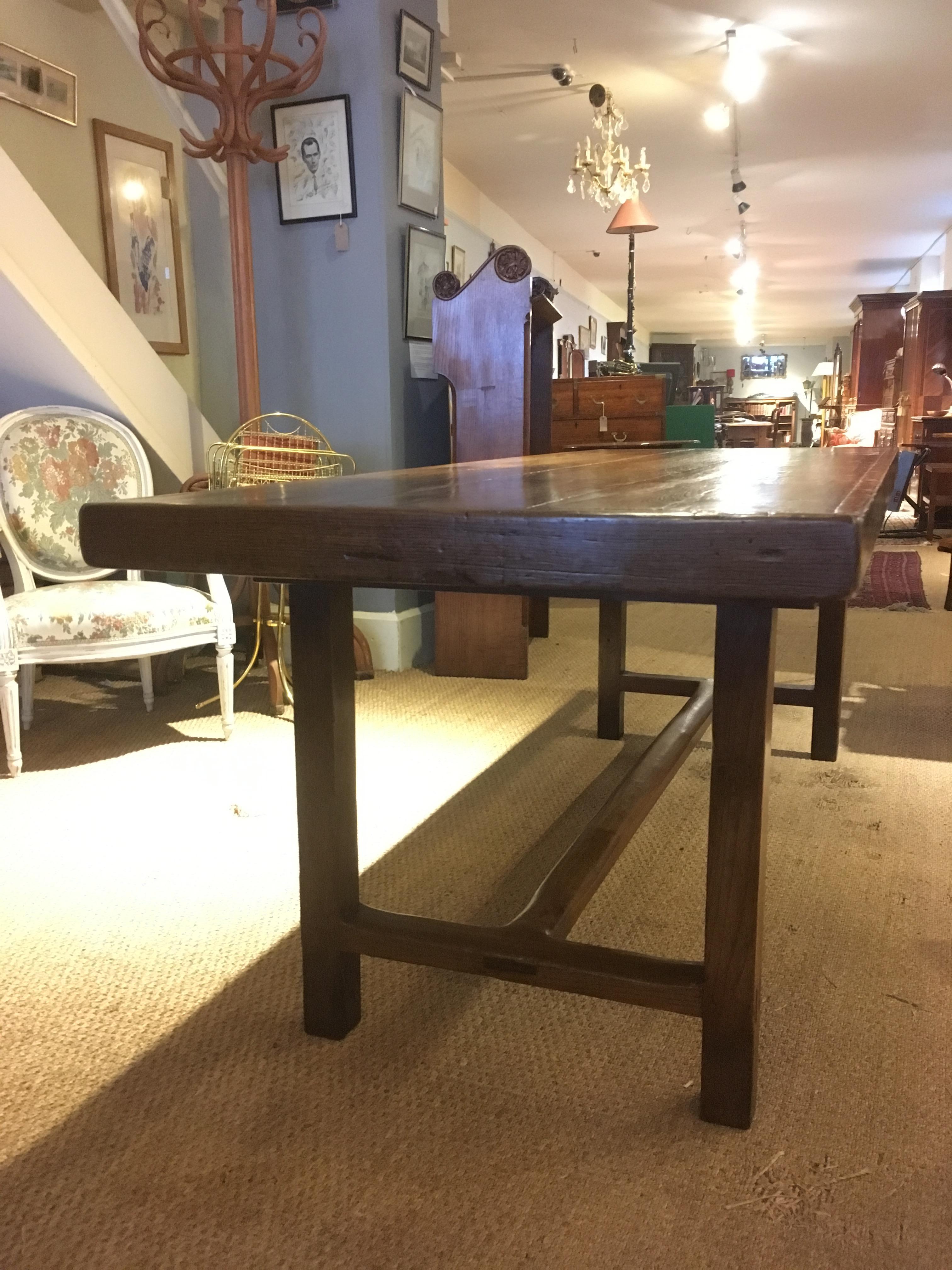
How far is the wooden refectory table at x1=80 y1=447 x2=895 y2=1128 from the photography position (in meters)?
0.74

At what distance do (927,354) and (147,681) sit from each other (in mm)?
8052

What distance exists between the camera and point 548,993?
1.31 meters

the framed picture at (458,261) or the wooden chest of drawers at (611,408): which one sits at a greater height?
the framed picture at (458,261)

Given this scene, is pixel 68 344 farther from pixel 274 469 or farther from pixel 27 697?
pixel 27 697

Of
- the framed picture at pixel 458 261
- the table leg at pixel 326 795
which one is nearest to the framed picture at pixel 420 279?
the table leg at pixel 326 795

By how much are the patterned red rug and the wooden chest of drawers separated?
1220 mm

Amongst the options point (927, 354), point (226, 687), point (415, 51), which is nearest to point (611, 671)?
point (226, 687)

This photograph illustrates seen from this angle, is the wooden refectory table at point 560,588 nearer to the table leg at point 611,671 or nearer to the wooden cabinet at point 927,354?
the table leg at point 611,671

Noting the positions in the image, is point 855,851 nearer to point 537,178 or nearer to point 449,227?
point 449,227

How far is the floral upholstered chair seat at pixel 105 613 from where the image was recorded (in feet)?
7.36

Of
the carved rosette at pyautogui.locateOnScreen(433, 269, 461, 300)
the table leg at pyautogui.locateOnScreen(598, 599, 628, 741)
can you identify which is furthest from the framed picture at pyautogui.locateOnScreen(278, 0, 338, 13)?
the table leg at pyautogui.locateOnScreen(598, 599, 628, 741)

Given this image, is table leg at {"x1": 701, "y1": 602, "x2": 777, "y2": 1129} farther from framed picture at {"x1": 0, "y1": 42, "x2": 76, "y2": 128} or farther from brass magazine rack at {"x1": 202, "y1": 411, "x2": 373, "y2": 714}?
framed picture at {"x1": 0, "y1": 42, "x2": 76, "y2": 128}

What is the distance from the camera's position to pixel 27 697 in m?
2.65

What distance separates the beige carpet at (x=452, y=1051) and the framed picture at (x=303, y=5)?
7.68 feet
